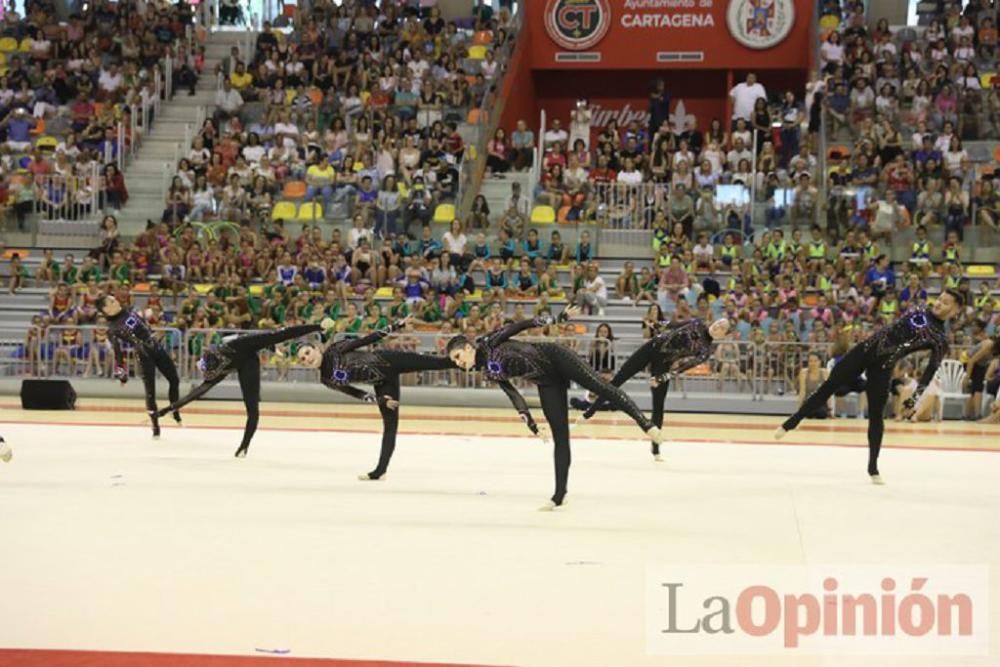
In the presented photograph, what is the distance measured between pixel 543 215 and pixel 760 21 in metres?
8.26

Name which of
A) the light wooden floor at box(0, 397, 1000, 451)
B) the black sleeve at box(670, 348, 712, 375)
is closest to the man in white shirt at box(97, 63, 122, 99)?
the light wooden floor at box(0, 397, 1000, 451)

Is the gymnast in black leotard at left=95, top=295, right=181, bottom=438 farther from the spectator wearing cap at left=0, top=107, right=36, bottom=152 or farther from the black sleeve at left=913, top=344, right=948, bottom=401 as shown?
the spectator wearing cap at left=0, top=107, right=36, bottom=152

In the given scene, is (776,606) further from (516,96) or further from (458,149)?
(516,96)

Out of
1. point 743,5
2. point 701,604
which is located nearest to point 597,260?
point 743,5

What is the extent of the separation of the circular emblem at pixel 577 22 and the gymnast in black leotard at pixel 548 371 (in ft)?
65.6

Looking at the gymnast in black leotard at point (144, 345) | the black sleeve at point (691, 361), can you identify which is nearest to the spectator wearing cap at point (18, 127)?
the gymnast in black leotard at point (144, 345)

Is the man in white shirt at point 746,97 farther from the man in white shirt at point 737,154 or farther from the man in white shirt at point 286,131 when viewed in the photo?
the man in white shirt at point 286,131

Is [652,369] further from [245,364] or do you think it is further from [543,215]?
[543,215]

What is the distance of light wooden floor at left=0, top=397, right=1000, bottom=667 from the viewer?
6250 millimetres

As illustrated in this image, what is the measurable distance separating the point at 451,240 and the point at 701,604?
16.4 metres

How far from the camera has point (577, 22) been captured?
2972cm

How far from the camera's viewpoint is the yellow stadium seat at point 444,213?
2433cm

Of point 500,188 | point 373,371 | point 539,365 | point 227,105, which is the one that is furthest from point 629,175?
point 539,365

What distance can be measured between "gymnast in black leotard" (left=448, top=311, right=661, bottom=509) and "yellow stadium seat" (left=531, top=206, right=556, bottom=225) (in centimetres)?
1331
